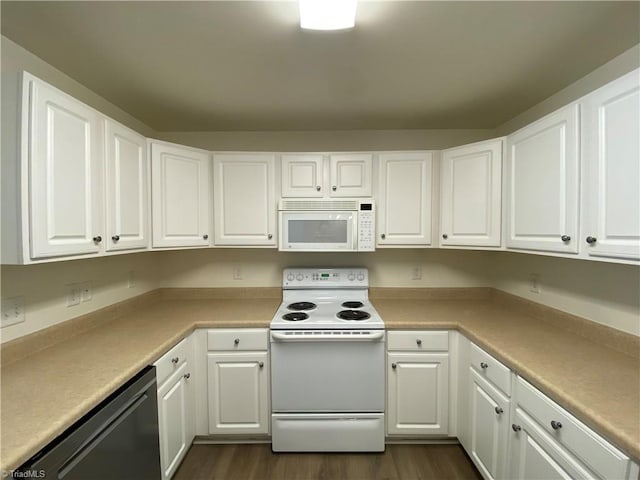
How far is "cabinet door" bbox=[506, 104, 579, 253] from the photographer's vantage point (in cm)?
129

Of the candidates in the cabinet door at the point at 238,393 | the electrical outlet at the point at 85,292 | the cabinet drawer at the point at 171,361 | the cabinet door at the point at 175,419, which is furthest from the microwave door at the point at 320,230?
the electrical outlet at the point at 85,292

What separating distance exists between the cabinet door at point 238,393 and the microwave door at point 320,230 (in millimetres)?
858

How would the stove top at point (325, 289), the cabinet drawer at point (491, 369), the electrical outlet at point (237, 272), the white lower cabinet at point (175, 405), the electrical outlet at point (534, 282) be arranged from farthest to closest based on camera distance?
1. the electrical outlet at point (237, 272)
2. the stove top at point (325, 289)
3. the electrical outlet at point (534, 282)
4. the white lower cabinet at point (175, 405)
5. the cabinet drawer at point (491, 369)

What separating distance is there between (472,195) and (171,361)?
2.21 meters

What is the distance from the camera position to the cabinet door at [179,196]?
1.83 m

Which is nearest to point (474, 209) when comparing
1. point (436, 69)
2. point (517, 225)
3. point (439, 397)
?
point (517, 225)

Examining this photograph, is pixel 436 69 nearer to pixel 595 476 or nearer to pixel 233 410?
pixel 595 476

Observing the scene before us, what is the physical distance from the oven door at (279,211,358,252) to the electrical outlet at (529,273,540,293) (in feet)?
4.27

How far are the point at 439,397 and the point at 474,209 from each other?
1.32m

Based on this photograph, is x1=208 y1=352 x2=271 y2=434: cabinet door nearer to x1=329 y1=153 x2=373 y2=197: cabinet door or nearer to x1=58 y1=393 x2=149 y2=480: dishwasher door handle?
x1=58 y1=393 x2=149 y2=480: dishwasher door handle

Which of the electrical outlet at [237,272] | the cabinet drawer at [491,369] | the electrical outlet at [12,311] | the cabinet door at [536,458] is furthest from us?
the electrical outlet at [237,272]

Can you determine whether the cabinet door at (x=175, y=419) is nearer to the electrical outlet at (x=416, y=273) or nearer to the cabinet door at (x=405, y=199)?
the cabinet door at (x=405, y=199)

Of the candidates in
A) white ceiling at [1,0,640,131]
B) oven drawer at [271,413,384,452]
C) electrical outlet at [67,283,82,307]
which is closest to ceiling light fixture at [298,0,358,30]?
white ceiling at [1,0,640,131]

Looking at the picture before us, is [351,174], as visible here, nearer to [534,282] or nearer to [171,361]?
[534,282]
